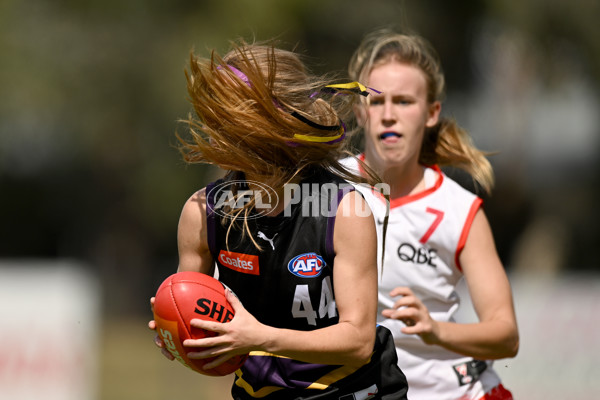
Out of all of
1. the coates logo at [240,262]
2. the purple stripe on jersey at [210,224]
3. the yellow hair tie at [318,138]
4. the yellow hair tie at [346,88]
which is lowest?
the coates logo at [240,262]

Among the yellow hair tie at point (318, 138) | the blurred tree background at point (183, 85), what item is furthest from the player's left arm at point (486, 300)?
the blurred tree background at point (183, 85)

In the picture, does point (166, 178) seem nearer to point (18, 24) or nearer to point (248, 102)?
point (18, 24)

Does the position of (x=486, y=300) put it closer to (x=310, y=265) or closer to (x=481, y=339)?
(x=481, y=339)

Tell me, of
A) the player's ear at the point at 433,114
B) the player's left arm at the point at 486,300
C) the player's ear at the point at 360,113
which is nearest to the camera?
the player's left arm at the point at 486,300

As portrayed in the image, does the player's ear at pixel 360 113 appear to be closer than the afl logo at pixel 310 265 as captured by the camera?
No

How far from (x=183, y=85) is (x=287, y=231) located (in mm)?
14018

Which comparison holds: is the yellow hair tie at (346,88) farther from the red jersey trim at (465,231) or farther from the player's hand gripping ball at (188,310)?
the red jersey trim at (465,231)

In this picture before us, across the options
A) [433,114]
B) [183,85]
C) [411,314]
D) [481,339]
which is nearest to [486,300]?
[481,339]

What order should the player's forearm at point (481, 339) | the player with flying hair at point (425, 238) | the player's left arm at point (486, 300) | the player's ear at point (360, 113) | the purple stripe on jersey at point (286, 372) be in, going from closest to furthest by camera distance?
the purple stripe on jersey at point (286, 372), the player's forearm at point (481, 339), the player's left arm at point (486, 300), the player with flying hair at point (425, 238), the player's ear at point (360, 113)

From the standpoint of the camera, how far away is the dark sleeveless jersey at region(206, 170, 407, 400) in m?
3.04

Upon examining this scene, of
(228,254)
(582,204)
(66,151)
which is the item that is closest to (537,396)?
(228,254)

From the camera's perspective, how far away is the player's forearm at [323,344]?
2828mm

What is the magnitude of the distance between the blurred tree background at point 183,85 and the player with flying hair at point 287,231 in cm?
1237

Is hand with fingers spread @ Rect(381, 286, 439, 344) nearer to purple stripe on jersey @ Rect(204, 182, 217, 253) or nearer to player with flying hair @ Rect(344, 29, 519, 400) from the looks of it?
player with flying hair @ Rect(344, 29, 519, 400)
